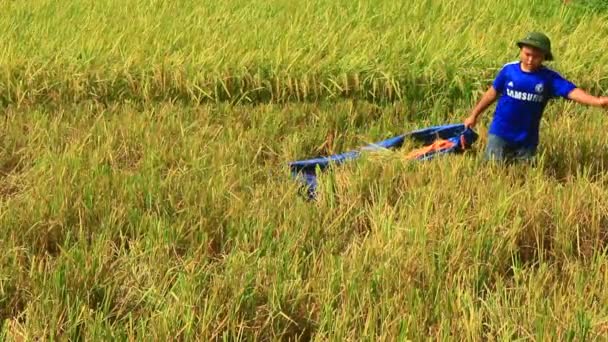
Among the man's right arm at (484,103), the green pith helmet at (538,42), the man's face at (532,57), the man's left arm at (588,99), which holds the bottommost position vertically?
the man's right arm at (484,103)

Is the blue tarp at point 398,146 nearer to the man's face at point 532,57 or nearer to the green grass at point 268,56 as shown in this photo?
the man's face at point 532,57

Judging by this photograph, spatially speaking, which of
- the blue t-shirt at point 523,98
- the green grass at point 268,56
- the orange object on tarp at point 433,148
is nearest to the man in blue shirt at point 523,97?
the blue t-shirt at point 523,98

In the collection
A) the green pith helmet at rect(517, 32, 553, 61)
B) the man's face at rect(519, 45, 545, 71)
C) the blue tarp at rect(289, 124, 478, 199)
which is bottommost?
the blue tarp at rect(289, 124, 478, 199)

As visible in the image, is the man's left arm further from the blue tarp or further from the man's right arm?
the blue tarp

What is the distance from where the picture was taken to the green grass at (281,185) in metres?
1.64

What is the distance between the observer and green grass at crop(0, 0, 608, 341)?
64.6 inches

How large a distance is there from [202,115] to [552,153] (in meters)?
1.80

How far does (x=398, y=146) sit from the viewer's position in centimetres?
303

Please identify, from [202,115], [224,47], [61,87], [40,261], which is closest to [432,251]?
[40,261]

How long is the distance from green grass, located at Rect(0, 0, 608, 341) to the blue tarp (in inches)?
3.4

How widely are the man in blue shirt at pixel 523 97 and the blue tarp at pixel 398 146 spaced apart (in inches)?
3.7

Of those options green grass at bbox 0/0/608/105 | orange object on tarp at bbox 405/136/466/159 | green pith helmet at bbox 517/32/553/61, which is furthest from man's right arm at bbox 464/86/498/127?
green grass at bbox 0/0/608/105

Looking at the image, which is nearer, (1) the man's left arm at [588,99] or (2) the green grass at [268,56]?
(1) the man's left arm at [588,99]

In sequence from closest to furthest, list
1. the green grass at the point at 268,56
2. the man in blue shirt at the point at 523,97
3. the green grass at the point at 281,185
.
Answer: the green grass at the point at 281,185, the man in blue shirt at the point at 523,97, the green grass at the point at 268,56
